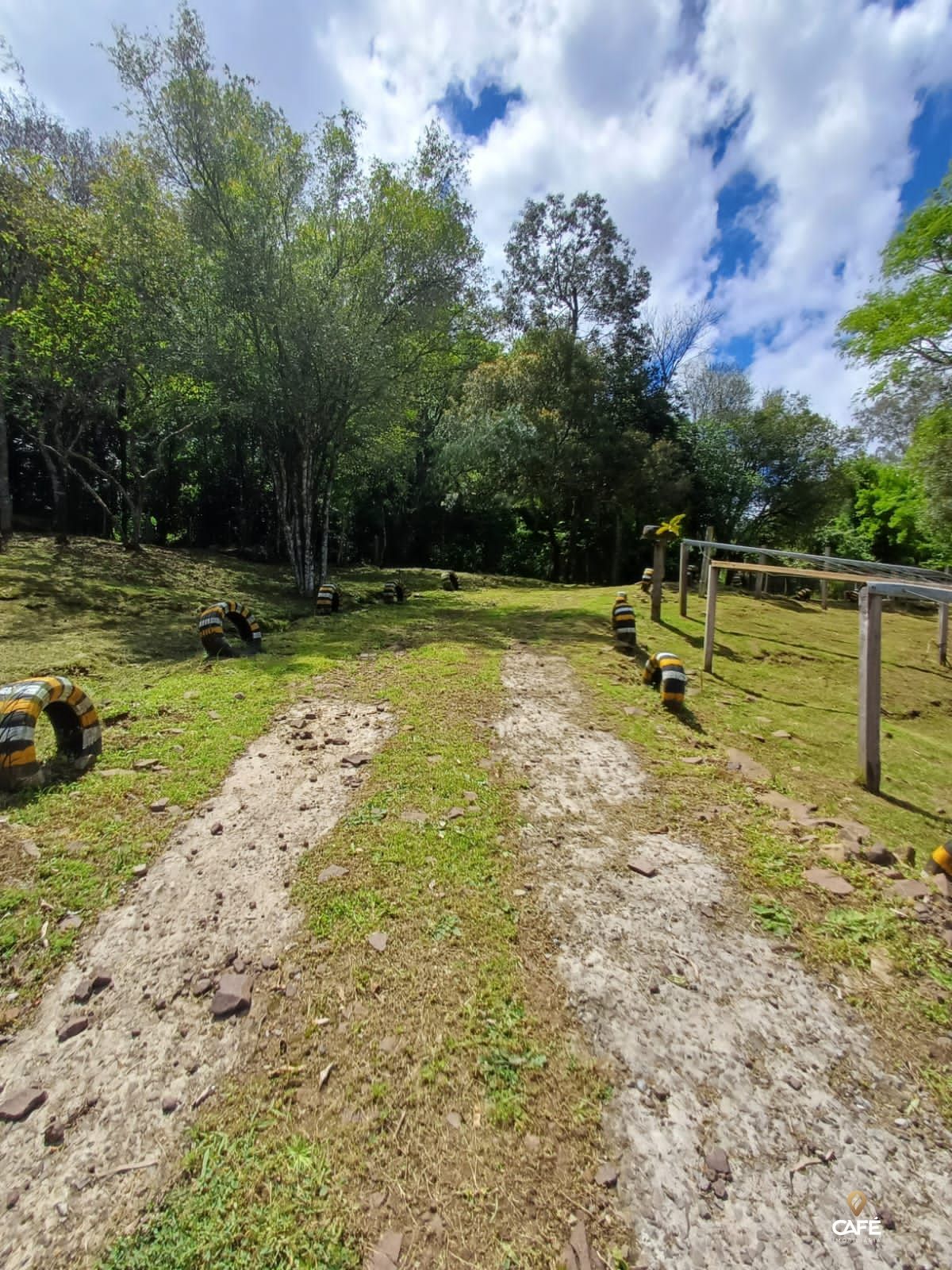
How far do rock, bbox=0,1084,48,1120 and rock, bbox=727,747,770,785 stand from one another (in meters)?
4.06

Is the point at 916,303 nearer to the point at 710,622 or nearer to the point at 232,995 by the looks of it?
the point at 710,622

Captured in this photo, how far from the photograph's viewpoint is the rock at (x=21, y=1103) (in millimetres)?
1680

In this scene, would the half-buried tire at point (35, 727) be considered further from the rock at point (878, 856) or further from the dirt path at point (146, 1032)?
the rock at point (878, 856)

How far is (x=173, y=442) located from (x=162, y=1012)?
61.3 feet

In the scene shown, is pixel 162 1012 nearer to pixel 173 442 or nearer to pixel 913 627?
pixel 913 627

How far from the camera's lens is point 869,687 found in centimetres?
385

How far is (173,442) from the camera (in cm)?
1708

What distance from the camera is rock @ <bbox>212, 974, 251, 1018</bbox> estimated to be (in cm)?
203

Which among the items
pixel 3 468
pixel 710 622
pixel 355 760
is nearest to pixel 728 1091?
pixel 355 760

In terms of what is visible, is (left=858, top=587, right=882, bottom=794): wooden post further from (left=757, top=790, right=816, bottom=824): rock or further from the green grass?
the green grass

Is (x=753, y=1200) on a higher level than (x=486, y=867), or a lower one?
lower

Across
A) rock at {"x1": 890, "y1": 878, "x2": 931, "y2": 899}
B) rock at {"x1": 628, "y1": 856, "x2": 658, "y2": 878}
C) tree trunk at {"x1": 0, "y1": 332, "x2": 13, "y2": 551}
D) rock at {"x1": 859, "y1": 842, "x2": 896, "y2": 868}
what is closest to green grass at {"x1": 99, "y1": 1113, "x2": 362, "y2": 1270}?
rock at {"x1": 628, "y1": 856, "x2": 658, "y2": 878}

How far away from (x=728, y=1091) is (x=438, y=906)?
1.29 m

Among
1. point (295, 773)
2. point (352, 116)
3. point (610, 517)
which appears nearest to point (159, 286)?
point (352, 116)
